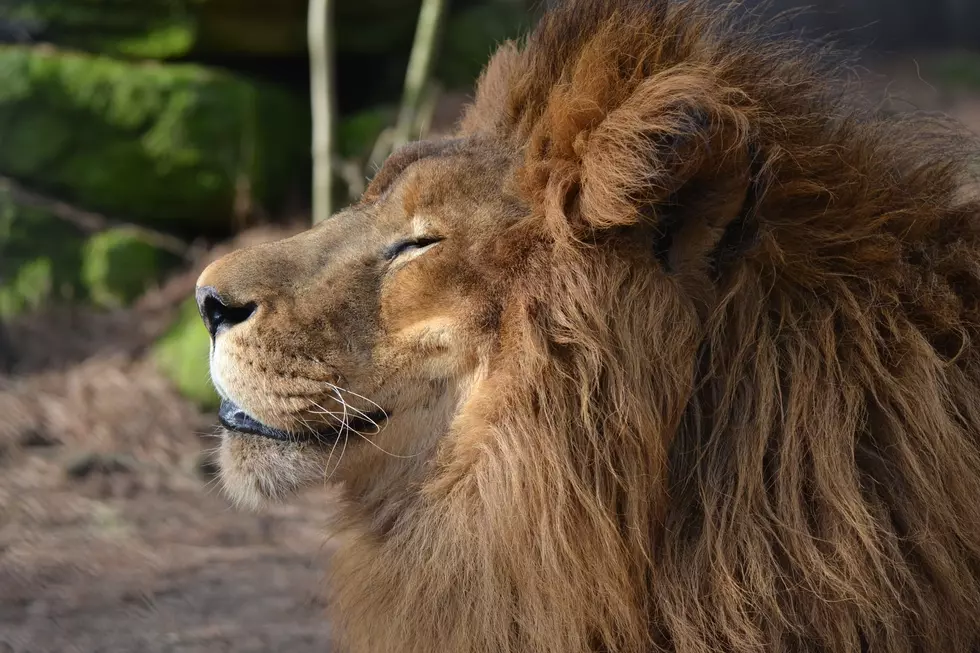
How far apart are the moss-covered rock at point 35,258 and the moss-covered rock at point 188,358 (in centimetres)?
86

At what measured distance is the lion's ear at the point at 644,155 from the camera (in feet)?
5.75

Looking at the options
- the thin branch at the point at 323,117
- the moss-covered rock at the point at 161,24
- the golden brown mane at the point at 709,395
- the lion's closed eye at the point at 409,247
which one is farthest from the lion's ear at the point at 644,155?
the moss-covered rock at the point at 161,24

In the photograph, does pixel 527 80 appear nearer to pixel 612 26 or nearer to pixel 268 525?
pixel 612 26

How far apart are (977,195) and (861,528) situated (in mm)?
731

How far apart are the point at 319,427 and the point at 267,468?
0.43ft

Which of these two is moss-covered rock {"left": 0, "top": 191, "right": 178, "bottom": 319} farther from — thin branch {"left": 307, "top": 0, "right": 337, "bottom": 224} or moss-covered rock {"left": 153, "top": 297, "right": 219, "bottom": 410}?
thin branch {"left": 307, "top": 0, "right": 337, "bottom": 224}

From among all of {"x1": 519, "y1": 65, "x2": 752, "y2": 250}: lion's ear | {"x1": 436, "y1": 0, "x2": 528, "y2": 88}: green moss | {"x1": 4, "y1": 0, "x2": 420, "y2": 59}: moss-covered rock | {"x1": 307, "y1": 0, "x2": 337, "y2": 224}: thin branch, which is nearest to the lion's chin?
{"x1": 519, "y1": 65, "x2": 752, "y2": 250}: lion's ear

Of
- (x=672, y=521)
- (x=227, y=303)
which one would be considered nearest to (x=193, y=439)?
(x=227, y=303)

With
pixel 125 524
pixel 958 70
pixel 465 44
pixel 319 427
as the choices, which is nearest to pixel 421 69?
pixel 465 44

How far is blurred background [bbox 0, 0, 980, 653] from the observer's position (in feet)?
13.9

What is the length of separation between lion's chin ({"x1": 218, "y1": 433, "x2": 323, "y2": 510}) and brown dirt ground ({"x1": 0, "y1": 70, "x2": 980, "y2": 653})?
0.52m

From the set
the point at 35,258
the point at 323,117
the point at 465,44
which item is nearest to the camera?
the point at 323,117

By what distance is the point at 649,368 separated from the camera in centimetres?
184

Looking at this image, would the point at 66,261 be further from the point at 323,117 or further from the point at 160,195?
the point at 323,117
